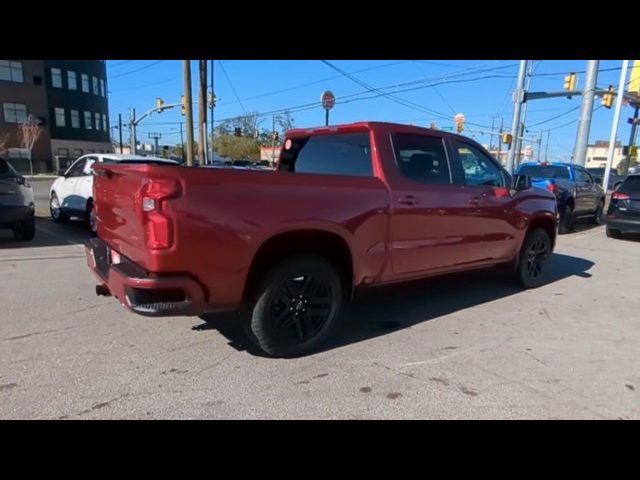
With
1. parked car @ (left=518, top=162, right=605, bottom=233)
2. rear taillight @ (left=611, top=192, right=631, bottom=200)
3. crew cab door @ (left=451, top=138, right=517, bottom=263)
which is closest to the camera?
crew cab door @ (left=451, top=138, right=517, bottom=263)

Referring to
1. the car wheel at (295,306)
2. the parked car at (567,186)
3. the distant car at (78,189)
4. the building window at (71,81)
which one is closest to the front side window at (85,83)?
the building window at (71,81)

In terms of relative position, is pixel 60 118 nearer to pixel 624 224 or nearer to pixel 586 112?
A: pixel 586 112

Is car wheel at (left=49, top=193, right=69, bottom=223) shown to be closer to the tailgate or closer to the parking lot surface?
the parking lot surface

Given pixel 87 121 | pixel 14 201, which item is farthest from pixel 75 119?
pixel 14 201

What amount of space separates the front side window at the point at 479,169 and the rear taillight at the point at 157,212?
11.3ft

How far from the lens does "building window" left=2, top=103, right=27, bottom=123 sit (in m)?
43.7

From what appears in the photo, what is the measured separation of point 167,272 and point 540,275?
528cm

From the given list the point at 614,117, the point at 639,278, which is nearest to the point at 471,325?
the point at 639,278

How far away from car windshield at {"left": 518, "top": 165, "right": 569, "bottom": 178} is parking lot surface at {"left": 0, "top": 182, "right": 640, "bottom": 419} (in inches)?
263

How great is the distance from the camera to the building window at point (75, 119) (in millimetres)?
50844

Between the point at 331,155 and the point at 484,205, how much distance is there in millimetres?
1842

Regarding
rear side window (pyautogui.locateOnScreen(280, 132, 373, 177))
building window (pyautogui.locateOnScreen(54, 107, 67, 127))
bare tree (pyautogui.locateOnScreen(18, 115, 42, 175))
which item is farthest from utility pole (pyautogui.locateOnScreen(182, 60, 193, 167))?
building window (pyautogui.locateOnScreen(54, 107, 67, 127))

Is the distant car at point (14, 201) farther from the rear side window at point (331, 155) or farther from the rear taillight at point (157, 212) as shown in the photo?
the rear taillight at point (157, 212)
